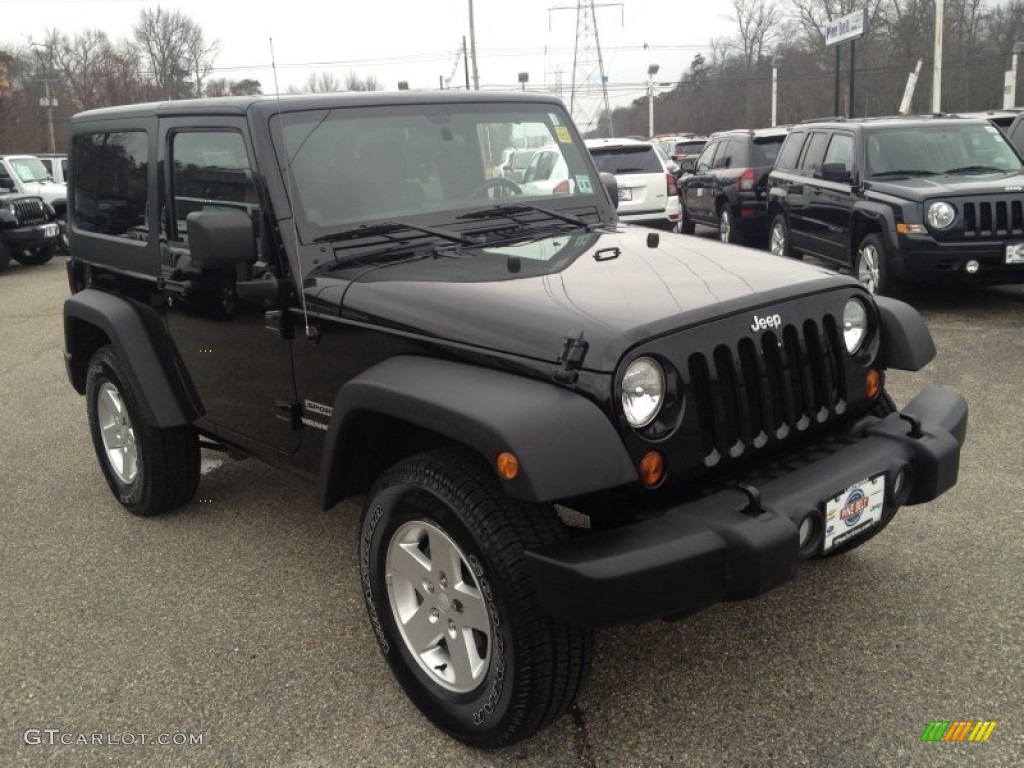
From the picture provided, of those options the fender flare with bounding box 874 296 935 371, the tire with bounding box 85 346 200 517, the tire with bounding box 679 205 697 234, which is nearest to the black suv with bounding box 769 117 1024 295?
the tire with bounding box 679 205 697 234

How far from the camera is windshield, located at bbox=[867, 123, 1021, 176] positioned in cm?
891

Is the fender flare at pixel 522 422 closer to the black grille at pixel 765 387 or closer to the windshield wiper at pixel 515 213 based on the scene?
the black grille at pixel 765 387

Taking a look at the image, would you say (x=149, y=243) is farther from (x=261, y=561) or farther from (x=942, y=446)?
(x=942, y=446)

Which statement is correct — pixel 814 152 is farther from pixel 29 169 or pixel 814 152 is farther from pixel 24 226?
pixel 29 169

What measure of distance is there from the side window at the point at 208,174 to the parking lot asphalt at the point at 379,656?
1.51 m

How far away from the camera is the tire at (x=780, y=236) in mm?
10672

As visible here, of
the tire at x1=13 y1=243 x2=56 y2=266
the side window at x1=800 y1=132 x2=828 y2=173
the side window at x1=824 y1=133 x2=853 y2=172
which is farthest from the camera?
the tire at x1=13 y1=243 x2=56 y2=266

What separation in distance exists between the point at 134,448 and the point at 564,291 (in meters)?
2.76

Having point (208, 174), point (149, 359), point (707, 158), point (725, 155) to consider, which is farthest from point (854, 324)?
point (707, 158)

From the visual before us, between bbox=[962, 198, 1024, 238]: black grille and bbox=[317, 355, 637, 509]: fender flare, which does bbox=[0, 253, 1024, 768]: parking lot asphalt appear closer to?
bbox=[317, 355, 637, 509]: fender flare

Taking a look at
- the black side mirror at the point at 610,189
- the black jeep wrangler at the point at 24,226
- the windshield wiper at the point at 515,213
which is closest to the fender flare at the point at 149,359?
the windshield wiper at the point at 515,213

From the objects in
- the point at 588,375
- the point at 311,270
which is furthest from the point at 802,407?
the point at 311,270

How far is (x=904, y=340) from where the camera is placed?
3.23 m

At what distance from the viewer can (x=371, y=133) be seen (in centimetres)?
363
